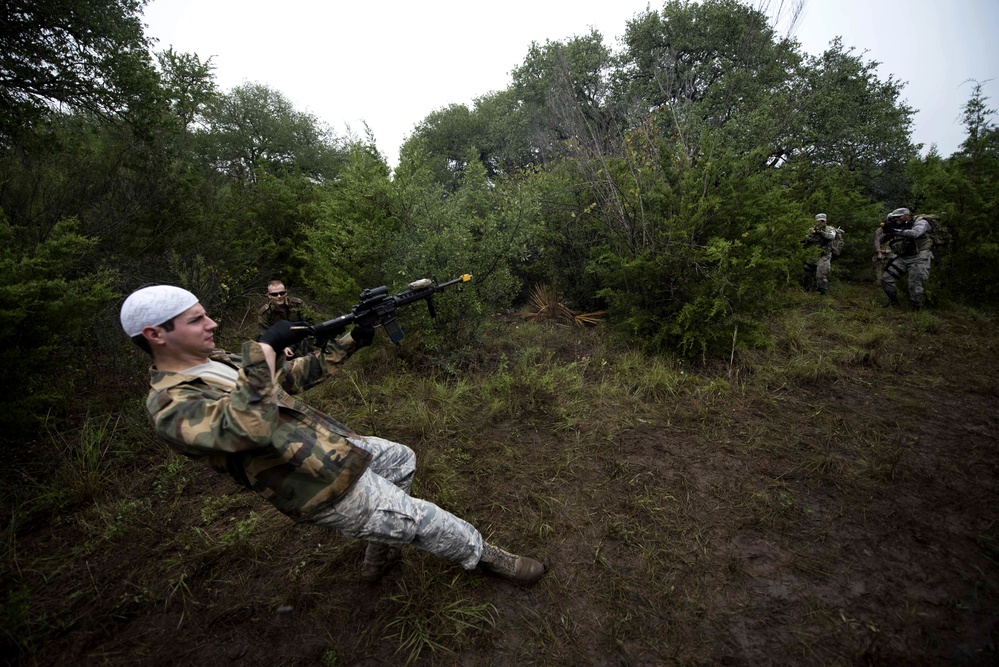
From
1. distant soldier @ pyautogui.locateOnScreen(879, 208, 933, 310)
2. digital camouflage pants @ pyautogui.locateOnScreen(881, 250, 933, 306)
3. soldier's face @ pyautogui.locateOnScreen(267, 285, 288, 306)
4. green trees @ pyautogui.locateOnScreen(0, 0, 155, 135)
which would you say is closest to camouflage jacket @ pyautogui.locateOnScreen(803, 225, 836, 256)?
distant soldier @ pyautogui.locateOnScreen(879, 208, 933, 310)

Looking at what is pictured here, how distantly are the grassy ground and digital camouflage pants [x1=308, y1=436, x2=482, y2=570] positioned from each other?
447 millimetres

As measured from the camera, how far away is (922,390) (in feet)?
12.7

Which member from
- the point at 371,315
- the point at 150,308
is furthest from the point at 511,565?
the point at 150,308

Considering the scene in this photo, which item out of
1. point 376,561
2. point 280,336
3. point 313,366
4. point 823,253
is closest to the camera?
point 280,336

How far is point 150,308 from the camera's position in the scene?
1.51 m

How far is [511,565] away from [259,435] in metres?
1.53

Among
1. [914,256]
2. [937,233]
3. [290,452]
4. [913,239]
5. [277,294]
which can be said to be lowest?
[290,452]

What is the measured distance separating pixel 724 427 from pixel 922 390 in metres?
2.30

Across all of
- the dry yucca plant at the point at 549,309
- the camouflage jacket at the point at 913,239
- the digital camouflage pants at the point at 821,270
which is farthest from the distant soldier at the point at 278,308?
the digital camouflage pants at the point at 821,270

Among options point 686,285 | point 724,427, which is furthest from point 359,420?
point 686,285

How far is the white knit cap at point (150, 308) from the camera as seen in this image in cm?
150

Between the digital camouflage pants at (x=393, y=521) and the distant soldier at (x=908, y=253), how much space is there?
8062 mm

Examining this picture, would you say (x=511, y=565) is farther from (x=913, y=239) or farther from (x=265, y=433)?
(x=913, y=239)

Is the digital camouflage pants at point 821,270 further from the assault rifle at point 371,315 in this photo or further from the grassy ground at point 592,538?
the assault rifle at point 371,315
